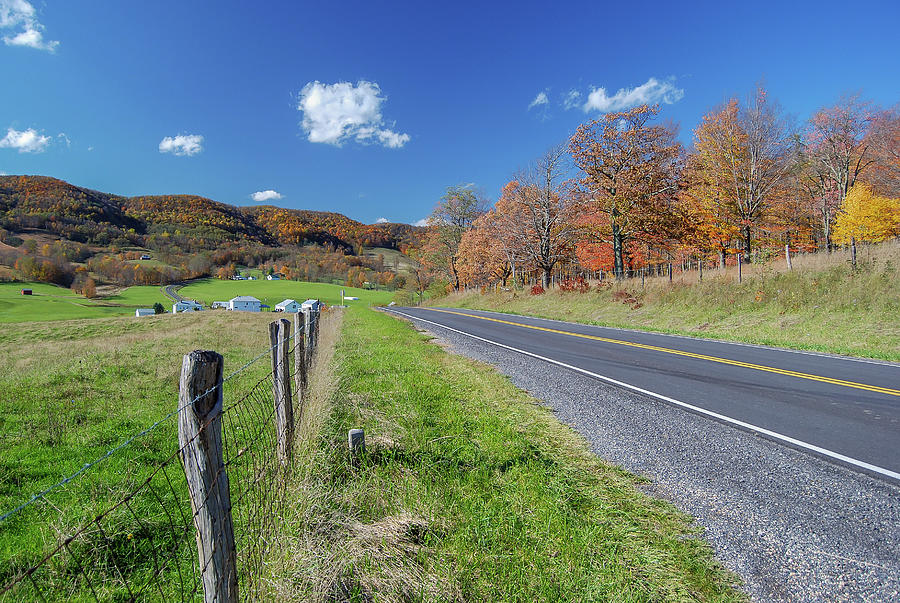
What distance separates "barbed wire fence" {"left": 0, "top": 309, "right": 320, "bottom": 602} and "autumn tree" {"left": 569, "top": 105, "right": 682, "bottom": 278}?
23837 millimetres

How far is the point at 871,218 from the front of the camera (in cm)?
→ 2356

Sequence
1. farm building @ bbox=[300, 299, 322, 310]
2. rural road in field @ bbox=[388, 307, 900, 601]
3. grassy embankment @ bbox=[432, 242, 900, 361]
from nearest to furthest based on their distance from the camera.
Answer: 1. rural road in field @ bbox=[388, 307, 900, 601]
2. farm building @ bbox=[300, 299, 322, 310]
3. grassy embankment @ bbox=[432, 242, 900, 361]

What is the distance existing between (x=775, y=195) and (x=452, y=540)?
32.7m

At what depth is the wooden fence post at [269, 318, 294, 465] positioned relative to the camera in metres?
3.88

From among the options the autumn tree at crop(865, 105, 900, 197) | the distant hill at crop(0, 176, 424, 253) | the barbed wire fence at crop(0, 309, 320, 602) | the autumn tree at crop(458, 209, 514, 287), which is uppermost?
the distant hill at crop(0, 176, 424, 253)

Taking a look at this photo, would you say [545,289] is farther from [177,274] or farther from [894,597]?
[177,274]

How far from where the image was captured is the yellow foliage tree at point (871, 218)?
23422mm

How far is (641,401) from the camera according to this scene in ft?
21.2

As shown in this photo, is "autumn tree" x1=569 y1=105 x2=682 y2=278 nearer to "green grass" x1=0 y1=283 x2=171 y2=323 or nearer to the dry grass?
the dry grass

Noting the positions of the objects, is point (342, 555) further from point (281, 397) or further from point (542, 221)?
point (542, 221)

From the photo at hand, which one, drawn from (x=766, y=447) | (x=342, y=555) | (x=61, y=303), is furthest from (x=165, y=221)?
(x=766, y=447)

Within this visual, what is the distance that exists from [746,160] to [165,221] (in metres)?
176

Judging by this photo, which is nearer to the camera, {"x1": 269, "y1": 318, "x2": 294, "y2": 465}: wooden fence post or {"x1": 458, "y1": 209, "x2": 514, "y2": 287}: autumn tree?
{"x1": 269, "y1": 318, "x2": 294, "y2": 465}: wooden fence post

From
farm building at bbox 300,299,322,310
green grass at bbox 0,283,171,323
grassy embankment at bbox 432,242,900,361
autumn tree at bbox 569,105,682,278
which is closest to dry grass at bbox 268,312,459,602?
farm building at bbox 300,299,322,310
